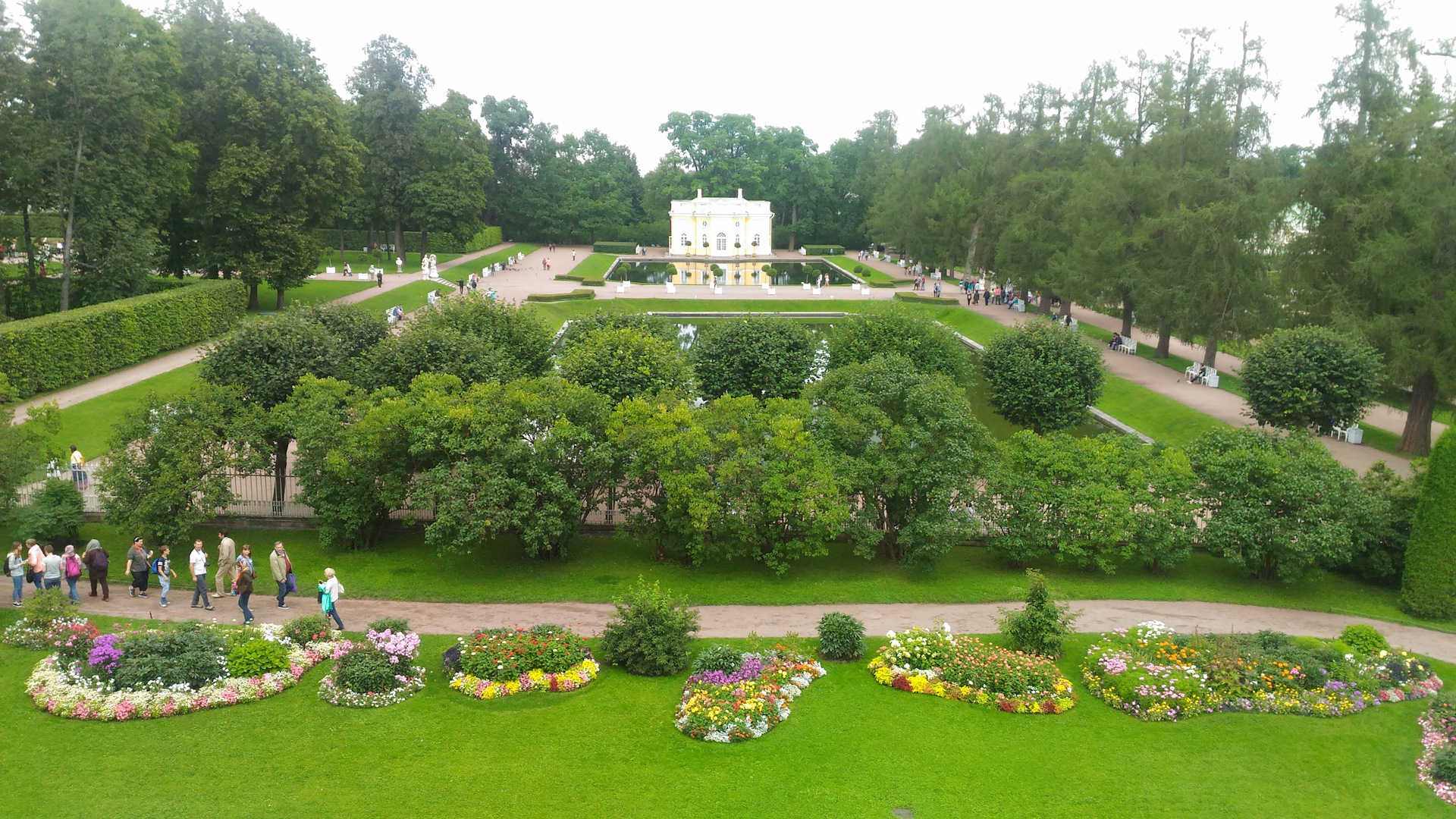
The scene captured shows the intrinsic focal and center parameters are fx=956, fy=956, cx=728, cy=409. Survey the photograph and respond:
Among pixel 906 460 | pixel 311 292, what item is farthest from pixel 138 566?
pixel 311 292

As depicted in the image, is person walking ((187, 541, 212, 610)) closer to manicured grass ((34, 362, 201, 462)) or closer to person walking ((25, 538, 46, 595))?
person walking ((25, 538, 46, 595))

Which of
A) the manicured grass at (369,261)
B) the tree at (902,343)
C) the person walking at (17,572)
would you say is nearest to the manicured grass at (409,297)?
the manicured grass at (369,261)

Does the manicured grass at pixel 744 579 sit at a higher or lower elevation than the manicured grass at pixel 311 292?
lower

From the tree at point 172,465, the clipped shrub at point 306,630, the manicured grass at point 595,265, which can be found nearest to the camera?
the clipped shrub at point 306,630

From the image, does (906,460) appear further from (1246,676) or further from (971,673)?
(1246,676)

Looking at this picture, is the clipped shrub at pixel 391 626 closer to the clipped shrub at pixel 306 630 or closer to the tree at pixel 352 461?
the clipped shrub at pixel 306 630
